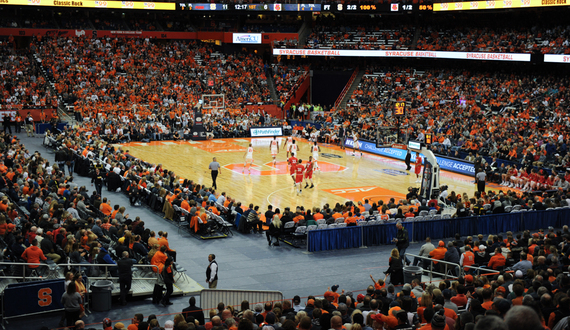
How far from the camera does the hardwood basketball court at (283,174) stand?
26344mm

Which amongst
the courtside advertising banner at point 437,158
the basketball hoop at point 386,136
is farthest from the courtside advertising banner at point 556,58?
the courtside advertising banner at point 437,158

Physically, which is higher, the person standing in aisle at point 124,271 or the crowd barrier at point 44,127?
the crowd barrier at point 44,127

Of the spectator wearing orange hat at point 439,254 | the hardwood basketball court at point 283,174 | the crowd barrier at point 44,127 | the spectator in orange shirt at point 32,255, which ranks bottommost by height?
the hardwood basketball court at point 283,174

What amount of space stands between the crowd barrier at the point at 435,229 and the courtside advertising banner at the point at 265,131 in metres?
27.5

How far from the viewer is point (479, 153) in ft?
109

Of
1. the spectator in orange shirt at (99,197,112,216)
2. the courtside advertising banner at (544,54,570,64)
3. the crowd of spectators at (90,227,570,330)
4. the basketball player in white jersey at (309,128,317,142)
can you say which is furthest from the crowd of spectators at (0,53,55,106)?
the crowd of spectators at (90,227,570,330)

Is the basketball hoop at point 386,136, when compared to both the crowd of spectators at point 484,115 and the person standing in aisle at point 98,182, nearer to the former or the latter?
the crowd of spectators at point 484,115

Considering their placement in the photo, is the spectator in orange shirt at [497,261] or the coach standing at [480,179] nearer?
the spectator in orange shirt at [497,261]

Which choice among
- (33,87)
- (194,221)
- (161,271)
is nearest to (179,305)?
(161,271)

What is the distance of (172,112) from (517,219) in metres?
30.1

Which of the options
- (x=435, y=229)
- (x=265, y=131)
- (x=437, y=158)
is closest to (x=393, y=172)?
(x=437, y=158)

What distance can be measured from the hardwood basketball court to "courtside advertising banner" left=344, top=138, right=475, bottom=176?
24.6 inches

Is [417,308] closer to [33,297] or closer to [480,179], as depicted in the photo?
[33,297]

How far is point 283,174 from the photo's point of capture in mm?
31531
